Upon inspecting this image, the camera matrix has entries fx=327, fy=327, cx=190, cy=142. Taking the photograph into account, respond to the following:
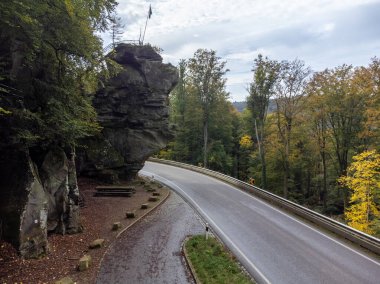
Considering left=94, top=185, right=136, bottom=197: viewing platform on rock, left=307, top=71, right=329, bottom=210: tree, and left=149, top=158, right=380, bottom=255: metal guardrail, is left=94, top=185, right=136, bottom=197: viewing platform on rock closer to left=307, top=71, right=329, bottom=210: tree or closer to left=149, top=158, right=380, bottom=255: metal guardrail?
left=149, top=158, right=380, bottom=255: metal guardrail

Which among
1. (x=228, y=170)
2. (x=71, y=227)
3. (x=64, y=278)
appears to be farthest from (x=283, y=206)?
(x=228, y=170)

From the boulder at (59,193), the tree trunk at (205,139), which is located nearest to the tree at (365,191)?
the boulder at (59,193)

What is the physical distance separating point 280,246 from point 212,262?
3608 millimetres

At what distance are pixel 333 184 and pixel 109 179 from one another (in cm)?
2631

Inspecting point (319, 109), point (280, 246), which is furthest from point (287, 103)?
point (280, 246)

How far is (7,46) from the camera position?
13867 millimetres

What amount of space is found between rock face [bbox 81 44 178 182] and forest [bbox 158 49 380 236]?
9.47ft

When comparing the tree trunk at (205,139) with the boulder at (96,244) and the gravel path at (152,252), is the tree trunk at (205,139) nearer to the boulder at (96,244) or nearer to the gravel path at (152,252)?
the gravel path at (152,252)

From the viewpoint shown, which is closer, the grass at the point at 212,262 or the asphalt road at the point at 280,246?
the grass at the point at 212,262

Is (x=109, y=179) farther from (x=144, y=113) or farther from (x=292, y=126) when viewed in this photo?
(x=292, y=126)

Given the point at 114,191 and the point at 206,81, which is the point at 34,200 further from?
the point at 206,81

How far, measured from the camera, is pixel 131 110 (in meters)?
28.5

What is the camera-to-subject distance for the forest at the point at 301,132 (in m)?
25.5

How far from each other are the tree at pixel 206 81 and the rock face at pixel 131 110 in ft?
44.9
